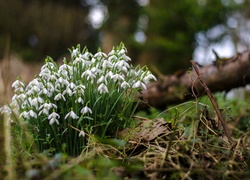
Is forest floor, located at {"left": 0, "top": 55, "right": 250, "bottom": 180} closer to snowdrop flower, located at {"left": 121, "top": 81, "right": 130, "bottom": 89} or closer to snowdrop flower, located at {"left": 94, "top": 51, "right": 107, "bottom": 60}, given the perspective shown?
snowdrop flower, located at {"left": 121, "top": 81, "right": 130, "bottom": 89}

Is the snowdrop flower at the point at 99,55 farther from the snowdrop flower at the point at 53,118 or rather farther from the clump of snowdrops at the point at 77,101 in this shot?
the snowdrop flower at the point at 53,118

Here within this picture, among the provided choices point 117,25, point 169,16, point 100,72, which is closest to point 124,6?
point 117,25

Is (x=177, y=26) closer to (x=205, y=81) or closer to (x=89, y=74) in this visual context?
(x=205, y=81)

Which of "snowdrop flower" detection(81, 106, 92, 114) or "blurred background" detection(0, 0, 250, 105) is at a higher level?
"blurred background" detection(0, 0, 250, 105)

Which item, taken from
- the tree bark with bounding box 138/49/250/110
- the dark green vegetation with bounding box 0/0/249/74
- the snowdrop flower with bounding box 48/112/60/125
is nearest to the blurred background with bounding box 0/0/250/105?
the dark green vegetation with bounding box 0/0/249/74

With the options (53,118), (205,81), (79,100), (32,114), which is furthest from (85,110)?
(205,81)

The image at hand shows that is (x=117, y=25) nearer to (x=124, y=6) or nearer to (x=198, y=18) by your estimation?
(x=124, y=6)

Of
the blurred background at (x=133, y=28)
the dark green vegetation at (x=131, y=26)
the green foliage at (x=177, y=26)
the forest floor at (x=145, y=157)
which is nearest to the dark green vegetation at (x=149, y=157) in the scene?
the forest floor at (x=145, y=157)
